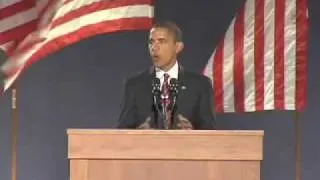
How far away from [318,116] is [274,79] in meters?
0.67

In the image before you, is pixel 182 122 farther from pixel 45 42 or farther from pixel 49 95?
pixel 49 95

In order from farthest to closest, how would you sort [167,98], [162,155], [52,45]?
[52,45] < [167,98] < [162,155]

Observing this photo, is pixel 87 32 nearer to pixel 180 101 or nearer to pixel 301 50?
pixel 180 101

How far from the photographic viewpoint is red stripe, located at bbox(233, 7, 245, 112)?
365 centimetres

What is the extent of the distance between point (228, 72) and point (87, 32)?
2.93ft

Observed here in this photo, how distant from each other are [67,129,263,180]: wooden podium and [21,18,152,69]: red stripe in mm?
1440

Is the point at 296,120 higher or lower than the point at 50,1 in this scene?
lower

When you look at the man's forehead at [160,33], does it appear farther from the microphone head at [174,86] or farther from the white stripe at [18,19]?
the white stripe at [18,19]

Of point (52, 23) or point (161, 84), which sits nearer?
point (161, 84)

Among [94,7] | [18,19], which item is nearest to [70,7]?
[94,7]

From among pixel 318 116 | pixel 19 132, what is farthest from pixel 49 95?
pixel 318 116

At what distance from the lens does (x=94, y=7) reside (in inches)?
129

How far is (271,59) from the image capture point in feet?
11.8

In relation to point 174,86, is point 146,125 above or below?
below
